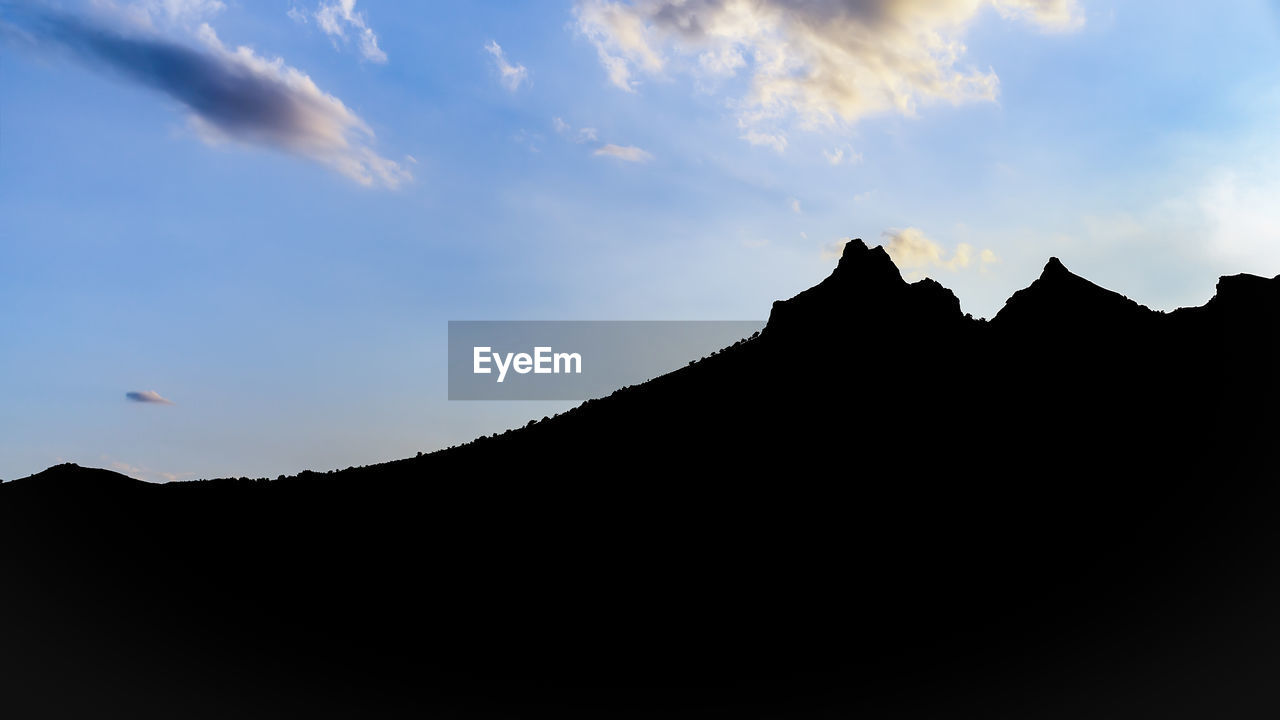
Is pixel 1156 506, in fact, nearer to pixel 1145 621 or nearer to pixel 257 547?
pixel 1145 621

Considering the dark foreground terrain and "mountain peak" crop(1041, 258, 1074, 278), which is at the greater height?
"mountain peak" crop(1041, 258, 1074, 278)

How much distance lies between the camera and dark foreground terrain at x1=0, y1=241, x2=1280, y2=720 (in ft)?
203

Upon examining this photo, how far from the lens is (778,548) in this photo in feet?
222

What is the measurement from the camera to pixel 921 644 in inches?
2451

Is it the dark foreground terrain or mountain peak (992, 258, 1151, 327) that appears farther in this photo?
mountain peak (992, 258, 1151, 327)

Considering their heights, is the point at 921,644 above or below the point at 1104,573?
below

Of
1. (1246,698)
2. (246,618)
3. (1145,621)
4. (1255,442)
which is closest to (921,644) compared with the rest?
(1145,621)

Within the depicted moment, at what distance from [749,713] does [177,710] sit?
43.9m

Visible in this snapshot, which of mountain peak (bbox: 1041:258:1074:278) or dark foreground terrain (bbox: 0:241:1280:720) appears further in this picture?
mountain peak (bbox: 1041:258:1074:278)

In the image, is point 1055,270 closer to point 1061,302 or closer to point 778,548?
point 1061,302

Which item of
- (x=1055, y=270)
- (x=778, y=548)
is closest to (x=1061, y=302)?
(x=1055, y=270)

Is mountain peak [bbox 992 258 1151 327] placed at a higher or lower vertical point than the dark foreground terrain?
higher

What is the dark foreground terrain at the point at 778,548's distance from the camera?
203 ft

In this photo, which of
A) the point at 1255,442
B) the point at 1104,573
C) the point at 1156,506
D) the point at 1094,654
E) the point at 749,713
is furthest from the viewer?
the point at 1255,442
